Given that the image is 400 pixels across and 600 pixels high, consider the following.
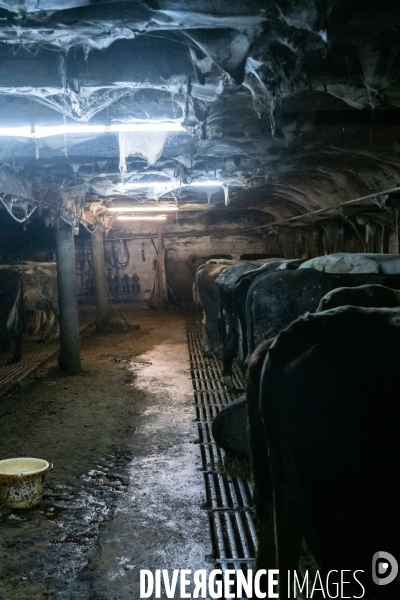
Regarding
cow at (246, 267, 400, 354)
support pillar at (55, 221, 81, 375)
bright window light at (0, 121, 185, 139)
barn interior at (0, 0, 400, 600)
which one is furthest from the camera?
support pillar at (55, 221, 81, 375)

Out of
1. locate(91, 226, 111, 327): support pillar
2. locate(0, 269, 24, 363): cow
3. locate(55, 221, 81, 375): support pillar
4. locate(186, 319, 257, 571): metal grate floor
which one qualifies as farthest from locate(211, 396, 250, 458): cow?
locate(91, 226, 111, 327): support pillar

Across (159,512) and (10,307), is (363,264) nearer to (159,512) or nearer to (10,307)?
(159,512)

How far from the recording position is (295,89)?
3732mm

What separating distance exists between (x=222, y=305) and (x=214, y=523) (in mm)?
4749

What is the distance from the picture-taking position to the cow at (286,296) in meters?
5.03

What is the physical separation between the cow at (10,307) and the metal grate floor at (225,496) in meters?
4.58

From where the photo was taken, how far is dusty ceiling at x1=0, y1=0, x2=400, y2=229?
272 centimetres

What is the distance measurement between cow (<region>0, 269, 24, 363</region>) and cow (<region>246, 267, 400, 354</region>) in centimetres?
690

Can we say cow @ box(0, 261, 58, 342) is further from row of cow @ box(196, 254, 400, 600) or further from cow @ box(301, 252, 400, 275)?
row of cow @ box(196, 254, 400, 600)

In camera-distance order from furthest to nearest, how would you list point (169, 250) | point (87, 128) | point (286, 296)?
1. point (169, 250)
2. point (286, 296)
3. point (87, 128)

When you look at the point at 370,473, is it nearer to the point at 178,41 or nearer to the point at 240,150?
the point at 178,41

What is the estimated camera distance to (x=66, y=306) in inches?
377

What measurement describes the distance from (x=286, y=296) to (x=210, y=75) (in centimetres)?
220

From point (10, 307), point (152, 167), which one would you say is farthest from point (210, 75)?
point (10, 307)
